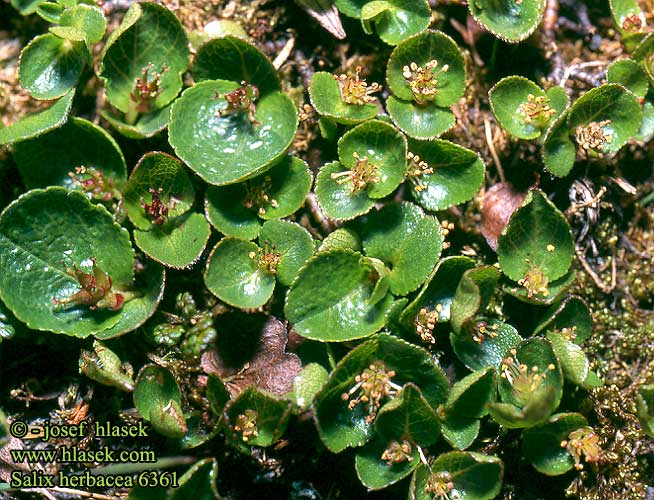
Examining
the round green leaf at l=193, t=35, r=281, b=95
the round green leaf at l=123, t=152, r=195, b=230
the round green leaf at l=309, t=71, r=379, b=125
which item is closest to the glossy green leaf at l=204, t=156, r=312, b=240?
the round green leaf at l=123, t=152, r=195, b=230

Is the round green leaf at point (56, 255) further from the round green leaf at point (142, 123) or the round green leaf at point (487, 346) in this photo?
the round green leaf at point (487, 346)

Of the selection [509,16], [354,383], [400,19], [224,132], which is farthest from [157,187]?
[509,16]

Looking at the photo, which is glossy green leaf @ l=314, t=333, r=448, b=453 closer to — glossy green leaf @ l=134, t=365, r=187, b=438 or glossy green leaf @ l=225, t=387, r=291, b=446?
glossy green leaf @ l=225, t=387, r=291, b=446

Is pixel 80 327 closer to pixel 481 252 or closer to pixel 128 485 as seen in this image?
pixel 128 485

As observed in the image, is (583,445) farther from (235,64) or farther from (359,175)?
(235,64)

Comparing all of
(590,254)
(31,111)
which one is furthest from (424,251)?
(31,111)

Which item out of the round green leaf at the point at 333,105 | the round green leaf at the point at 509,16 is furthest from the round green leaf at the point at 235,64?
the round green leaf at the point at 509,16
